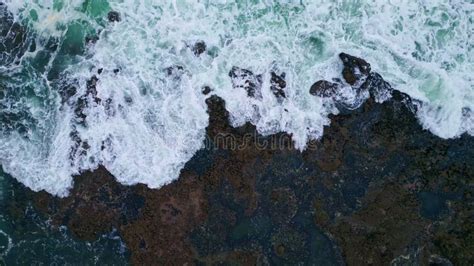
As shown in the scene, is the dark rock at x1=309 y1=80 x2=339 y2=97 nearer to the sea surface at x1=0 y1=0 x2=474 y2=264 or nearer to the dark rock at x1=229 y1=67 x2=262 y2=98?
the sea surface at x1=0 y1=0 x2=474 y2=264

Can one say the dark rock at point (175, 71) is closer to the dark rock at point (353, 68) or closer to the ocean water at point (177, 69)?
the ocean water at point (177, 69)

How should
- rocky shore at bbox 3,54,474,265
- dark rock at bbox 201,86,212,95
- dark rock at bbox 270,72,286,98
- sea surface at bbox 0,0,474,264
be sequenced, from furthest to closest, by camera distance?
dark rock at bbox 270,72,286,98
dark rock at bbox 201,86,212,95
sea surface at bbox 0,0,474,264
rocky shore at bbox 3,54,474,265

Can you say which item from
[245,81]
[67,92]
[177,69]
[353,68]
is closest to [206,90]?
[177,69]

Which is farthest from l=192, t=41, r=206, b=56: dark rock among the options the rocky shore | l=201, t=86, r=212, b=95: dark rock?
the rocky shore

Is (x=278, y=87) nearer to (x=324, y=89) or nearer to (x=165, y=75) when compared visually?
(x=324, y=89)

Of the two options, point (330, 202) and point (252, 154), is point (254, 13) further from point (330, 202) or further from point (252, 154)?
point (330, 202)

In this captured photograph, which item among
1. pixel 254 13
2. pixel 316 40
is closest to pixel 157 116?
pixel 254 13
